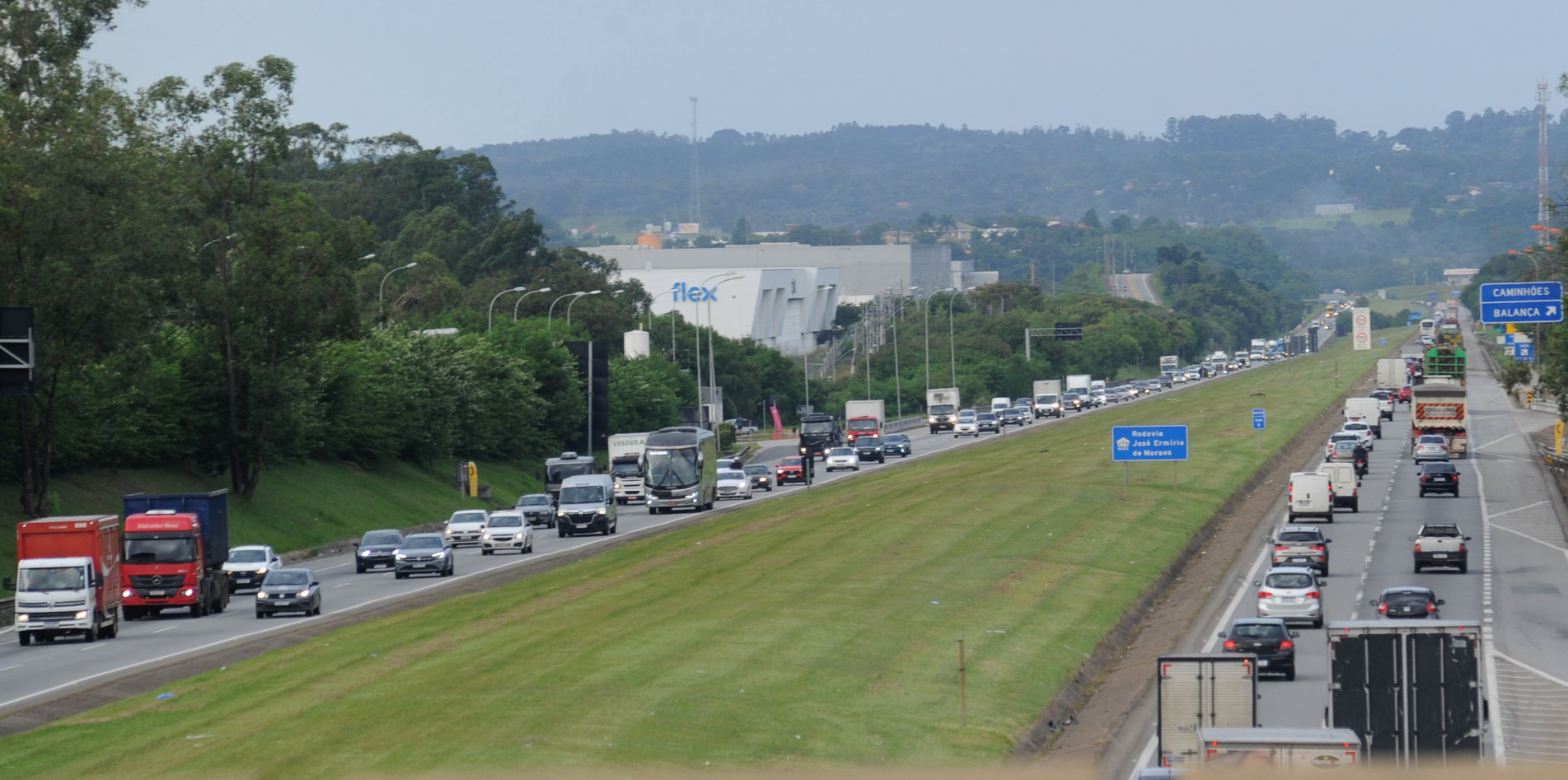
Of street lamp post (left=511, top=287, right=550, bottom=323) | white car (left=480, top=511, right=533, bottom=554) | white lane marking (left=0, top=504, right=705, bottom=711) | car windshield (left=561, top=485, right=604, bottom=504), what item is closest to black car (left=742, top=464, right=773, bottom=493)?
street lamp post (left=511, top=287, right=550, bottom=323)

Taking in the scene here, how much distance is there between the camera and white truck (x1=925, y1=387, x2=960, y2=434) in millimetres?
132250

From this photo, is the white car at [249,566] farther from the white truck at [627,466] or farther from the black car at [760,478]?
the black car at [760,478]

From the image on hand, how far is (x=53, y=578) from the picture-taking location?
41.1 metres

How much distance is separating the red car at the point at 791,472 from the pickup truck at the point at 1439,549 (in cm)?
4650

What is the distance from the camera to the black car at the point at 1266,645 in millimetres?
31891

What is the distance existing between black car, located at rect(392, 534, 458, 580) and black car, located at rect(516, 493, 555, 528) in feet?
71.2

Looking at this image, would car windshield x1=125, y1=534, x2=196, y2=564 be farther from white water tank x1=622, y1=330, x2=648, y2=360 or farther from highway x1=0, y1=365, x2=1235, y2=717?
white water tank x1=622, y1=330, x2=648, y2=360

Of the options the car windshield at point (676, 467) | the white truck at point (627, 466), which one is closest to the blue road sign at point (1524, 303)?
the car windshield at point (676, 467)

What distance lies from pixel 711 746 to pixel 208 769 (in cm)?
708

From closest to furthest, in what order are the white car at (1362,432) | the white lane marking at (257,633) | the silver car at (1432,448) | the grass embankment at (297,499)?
the white lane marking at (257,633), the grass embankment at (297,499), the silver car at (1432,448), the white car at (1362,432)

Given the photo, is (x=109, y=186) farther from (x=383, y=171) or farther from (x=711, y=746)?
(x=383, y=171)

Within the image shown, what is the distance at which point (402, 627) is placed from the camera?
39.7 meters

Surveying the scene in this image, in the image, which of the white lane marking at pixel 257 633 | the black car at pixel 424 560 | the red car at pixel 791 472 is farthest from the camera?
the red car at pixel 791 472

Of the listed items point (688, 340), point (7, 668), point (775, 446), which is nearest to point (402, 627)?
point (7, 668)
